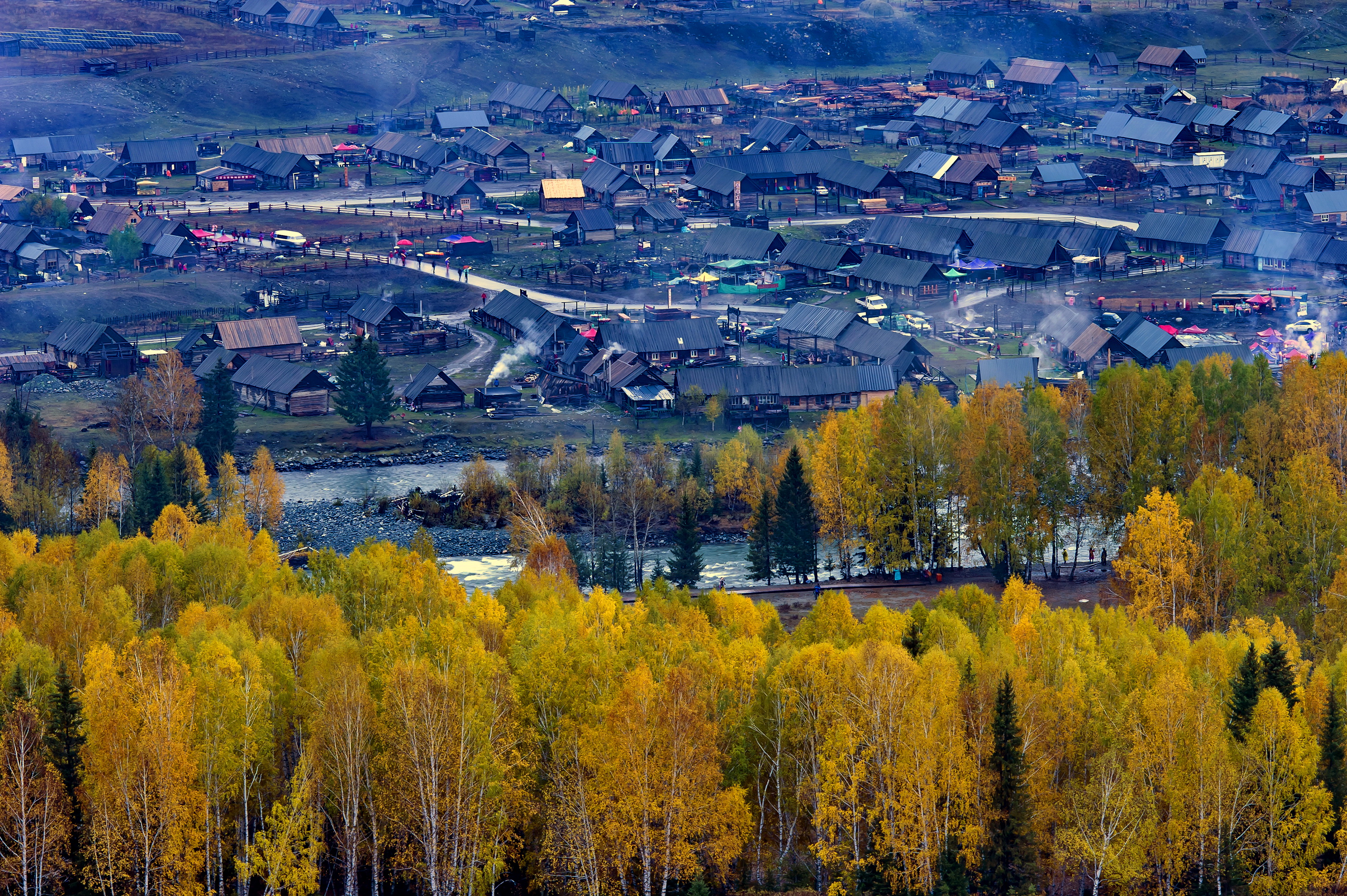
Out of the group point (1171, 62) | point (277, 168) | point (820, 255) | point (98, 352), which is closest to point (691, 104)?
point (277, 168)

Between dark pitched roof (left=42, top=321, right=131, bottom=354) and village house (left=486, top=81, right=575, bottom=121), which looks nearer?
dark pitched roof (left=42, top=321, right=131, bottom=354)

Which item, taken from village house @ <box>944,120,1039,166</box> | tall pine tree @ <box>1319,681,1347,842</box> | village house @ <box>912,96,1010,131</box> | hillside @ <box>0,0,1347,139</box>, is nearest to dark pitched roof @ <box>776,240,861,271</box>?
village house @ <box>944,120,1039,166</box>

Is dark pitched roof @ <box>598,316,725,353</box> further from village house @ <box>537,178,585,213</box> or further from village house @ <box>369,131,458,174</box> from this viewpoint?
village house @ <box>369,131,458,174</box>

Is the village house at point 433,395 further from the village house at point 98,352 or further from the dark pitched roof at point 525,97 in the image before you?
the dark pitched roof at point 525,97

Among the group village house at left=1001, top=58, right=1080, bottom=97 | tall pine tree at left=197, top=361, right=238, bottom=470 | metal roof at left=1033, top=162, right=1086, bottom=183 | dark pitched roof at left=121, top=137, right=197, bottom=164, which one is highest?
village house at left=1001, top=58, right=1080, bottom=97

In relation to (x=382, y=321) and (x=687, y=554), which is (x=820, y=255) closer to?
(x=382, y=321)

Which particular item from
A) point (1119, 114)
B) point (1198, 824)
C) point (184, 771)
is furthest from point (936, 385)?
point (1119, 114)

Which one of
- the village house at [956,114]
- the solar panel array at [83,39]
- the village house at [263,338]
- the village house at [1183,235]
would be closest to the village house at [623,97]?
the village house at [956,114]
